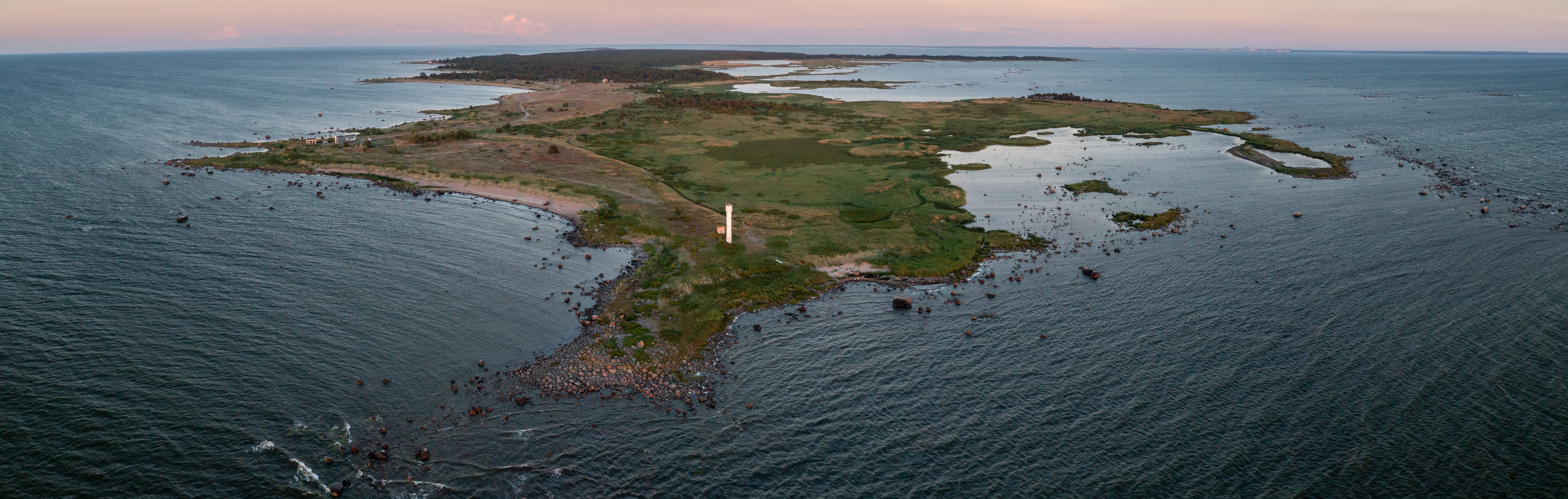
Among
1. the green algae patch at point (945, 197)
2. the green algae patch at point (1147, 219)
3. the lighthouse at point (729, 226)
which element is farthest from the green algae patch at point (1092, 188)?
the lighthouse at point (729, 226)

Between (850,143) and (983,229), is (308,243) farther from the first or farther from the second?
(850,143)

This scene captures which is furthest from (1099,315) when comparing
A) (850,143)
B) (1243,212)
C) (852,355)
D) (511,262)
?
(850,143)

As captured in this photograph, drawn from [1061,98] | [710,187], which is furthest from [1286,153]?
[710,187]

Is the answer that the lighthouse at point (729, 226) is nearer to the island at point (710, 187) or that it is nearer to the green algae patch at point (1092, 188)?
the island at point (710, 187)

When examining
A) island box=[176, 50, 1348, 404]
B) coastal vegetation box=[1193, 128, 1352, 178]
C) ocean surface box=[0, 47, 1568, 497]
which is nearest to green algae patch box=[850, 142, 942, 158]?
island box=[176, 50, 1348, 404]

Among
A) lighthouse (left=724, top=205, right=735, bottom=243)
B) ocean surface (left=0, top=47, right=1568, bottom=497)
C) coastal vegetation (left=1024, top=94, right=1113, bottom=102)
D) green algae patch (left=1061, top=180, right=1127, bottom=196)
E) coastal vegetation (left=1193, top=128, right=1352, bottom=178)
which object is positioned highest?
coastal vegetation (left=1024, top=94, right=1113, bottom=102)

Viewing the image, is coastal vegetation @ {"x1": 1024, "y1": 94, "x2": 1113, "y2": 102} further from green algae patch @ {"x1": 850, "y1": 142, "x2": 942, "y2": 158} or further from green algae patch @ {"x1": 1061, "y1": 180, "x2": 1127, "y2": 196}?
green algae patch @ {"x1": 1061, "y1": 180, "x2": 1127, "y2": 196}
